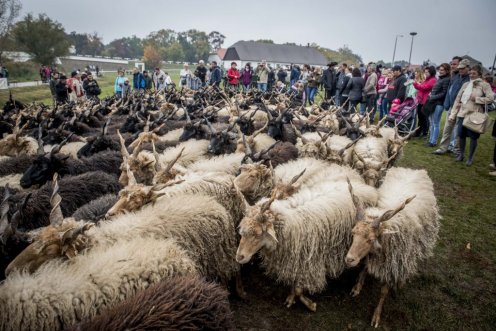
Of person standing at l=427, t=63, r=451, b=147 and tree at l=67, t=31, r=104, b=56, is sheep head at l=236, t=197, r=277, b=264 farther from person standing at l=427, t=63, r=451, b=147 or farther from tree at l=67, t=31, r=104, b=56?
tree at l=67, t=31, r=104, b=56

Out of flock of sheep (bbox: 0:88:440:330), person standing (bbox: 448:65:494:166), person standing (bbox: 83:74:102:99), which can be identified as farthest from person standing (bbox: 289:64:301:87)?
flock of sheep (bbox: 0:88:440:330)

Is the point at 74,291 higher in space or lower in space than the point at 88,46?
lower

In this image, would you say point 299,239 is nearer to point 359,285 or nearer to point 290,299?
point 290,299

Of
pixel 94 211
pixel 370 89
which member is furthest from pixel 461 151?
pixel 94 211

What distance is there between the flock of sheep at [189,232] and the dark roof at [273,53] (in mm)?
69457

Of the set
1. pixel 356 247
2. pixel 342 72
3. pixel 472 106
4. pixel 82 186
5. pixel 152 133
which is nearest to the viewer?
pixel 356 247

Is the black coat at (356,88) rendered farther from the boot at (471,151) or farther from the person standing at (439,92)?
the boot at (471,151)

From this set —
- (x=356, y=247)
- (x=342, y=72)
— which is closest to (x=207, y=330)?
(x=356, y=247)

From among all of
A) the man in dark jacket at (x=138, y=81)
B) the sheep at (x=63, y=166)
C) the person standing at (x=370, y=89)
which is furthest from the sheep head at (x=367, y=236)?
the man in dark jacket at (x=138, y=81)

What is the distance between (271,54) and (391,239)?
7656 centimetres

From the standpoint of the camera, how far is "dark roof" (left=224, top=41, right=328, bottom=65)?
7238 centimetres

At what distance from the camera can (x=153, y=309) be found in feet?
7.19

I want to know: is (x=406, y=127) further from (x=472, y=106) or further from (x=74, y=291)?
(x=74, y=291)

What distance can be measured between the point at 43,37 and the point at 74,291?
49997mm
